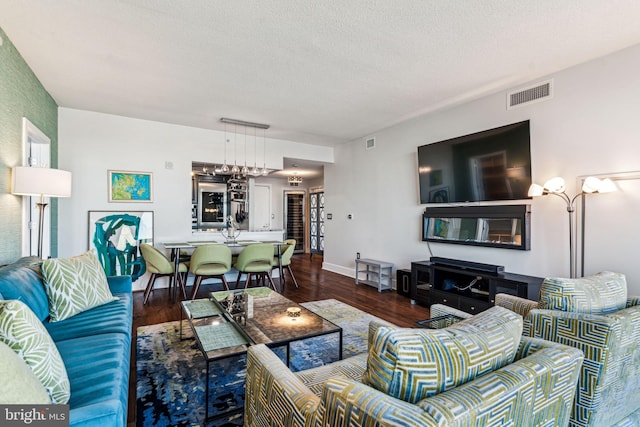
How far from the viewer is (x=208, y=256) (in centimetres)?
448

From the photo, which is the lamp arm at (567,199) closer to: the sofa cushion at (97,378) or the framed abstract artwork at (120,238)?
the sofa cushion at (97,378)

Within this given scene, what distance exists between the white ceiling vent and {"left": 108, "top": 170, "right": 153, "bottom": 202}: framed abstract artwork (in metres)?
5.21

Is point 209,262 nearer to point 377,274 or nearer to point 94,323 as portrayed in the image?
point 94,323

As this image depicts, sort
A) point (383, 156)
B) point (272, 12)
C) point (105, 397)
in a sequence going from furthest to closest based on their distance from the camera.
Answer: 1. point (383, 156)
2. point (272, 12)
3. point (105, 397)

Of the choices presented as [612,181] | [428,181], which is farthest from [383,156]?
[612,181]

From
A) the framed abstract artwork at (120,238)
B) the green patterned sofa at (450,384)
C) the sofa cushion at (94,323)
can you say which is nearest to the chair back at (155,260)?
the framed abstract artwork at (120,238)

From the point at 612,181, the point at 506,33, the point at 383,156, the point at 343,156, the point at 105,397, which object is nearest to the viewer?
the point at 105,397

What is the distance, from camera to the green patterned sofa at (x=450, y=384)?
827 millimetres

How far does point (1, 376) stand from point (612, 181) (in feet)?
13.8

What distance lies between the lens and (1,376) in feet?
2.87

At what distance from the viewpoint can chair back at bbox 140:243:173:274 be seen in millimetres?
4367

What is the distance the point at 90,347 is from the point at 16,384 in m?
→ 0.99

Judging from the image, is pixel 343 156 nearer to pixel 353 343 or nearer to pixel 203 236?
pixel 203 236

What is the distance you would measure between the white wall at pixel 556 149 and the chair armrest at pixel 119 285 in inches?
150
